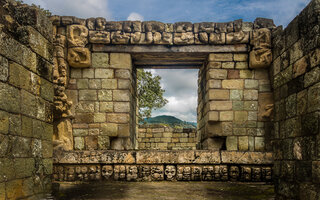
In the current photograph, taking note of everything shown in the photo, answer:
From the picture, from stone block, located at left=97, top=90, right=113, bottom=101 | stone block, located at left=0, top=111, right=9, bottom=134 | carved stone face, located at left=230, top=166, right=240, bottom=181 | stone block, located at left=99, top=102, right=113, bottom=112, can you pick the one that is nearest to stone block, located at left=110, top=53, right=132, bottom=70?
stone block, located at left=97, top=90, right=113, bottom=101

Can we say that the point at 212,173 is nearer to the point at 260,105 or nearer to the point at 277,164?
the point at 277,164

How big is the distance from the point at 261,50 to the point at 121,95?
10.5 feet

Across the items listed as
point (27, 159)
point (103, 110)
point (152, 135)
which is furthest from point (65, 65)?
point (152, 135)

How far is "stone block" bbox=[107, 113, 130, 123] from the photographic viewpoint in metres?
5.88

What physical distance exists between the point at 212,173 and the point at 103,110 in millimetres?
2727

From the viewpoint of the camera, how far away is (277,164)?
3514 mm

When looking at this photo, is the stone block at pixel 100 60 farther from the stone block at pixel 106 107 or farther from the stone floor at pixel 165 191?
the stone floor at pixel 165 191

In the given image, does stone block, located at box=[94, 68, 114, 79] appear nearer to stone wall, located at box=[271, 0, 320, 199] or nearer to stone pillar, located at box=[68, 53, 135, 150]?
stone pillar, located at box=[68, 53, 135, 150]

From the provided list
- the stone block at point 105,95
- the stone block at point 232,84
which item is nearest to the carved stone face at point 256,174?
the stone block at point 232,84

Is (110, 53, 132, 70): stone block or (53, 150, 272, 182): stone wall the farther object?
(110, 53, 132, 70): stone block

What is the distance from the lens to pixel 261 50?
5738 millimetres

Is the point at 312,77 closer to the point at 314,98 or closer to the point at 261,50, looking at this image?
the point at 314,98

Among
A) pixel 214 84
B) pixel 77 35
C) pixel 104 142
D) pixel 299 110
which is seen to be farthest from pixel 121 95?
pixel 299 110

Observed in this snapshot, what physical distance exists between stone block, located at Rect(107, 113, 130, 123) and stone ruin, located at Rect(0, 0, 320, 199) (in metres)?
0.02
